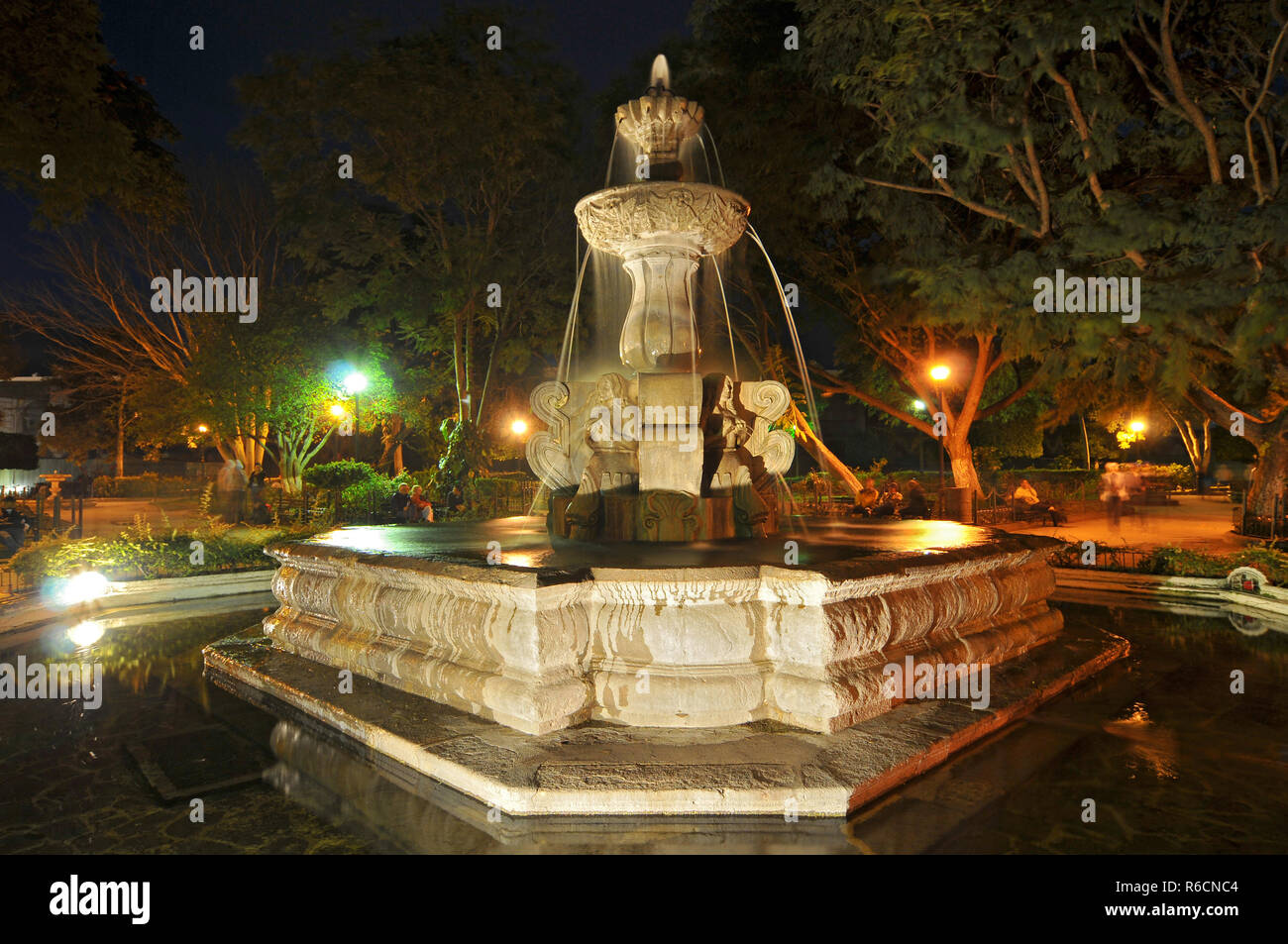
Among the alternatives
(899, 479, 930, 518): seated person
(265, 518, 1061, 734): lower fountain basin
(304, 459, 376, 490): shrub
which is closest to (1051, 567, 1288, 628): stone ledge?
(899, 479, 930, 518): seated person

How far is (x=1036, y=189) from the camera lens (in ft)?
44.5

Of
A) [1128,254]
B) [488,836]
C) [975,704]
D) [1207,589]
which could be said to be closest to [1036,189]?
[1128,254]

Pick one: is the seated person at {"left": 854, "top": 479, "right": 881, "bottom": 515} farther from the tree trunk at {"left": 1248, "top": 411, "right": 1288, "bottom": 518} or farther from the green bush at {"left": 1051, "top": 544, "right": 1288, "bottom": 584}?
the tree trunk at {"left": 1248, "top": 411, "right": 1288, "bottom": 518}

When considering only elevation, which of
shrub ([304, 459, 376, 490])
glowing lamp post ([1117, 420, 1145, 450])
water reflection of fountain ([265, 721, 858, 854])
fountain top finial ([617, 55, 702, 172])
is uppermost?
fountain top finial ([617, 55, 702, 172])

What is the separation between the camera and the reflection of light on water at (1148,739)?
423cm

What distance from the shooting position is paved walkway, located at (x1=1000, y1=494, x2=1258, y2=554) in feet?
48.2

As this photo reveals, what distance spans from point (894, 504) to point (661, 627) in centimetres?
1080

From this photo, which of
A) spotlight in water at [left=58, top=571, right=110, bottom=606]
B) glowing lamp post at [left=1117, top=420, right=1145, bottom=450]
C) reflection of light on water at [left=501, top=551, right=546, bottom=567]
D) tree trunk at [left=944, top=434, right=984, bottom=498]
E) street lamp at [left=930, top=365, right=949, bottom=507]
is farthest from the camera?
glowing lamp post at [left=1117, top=420, right=1145, bottom=450]

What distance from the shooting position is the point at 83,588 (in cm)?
888

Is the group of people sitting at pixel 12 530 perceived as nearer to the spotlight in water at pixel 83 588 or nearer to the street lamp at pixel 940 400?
the spotlight in water at pixel 83 588

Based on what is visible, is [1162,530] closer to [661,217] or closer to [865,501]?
[865,501]

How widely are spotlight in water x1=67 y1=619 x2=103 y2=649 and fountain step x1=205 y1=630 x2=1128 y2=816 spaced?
3.34m

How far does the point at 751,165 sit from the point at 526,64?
25.6ft
